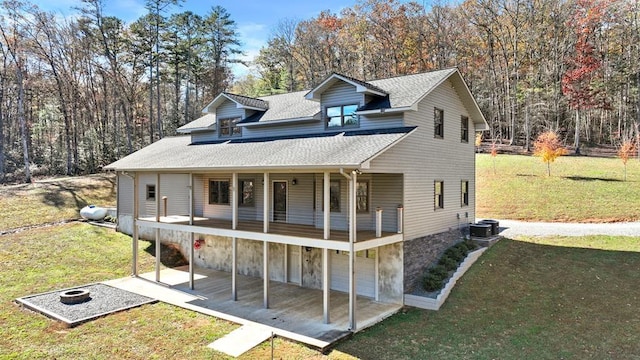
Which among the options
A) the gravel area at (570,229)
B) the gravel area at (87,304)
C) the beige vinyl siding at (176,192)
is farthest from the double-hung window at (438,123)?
the beige vinyl siding at (176,192)

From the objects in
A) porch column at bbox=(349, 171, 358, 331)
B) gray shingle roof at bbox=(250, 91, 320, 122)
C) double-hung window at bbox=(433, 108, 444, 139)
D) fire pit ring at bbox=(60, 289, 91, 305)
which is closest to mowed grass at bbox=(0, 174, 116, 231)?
fire pit ring at bbox=(60, 289, 91, 305)

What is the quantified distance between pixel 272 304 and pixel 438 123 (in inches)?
357

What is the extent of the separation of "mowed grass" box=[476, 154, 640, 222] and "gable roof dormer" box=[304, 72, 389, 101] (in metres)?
12.3

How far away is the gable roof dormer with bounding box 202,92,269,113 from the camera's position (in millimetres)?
17516

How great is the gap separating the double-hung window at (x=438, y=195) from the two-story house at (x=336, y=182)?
0.25ft

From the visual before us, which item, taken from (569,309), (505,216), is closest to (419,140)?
(569,309)

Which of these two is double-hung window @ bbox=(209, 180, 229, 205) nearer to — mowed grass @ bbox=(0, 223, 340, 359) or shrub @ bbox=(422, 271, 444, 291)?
mowed grass @ bbox=(0, 223, 340, 359)

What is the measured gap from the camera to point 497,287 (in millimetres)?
12453

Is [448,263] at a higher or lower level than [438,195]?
lower

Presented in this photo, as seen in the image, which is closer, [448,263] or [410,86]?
[448,263]

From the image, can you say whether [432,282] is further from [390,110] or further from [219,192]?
[219,192]

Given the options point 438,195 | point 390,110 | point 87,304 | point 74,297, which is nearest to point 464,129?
point 438,195

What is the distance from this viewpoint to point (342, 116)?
1468 cm

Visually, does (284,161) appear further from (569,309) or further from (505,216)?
(505,216)
